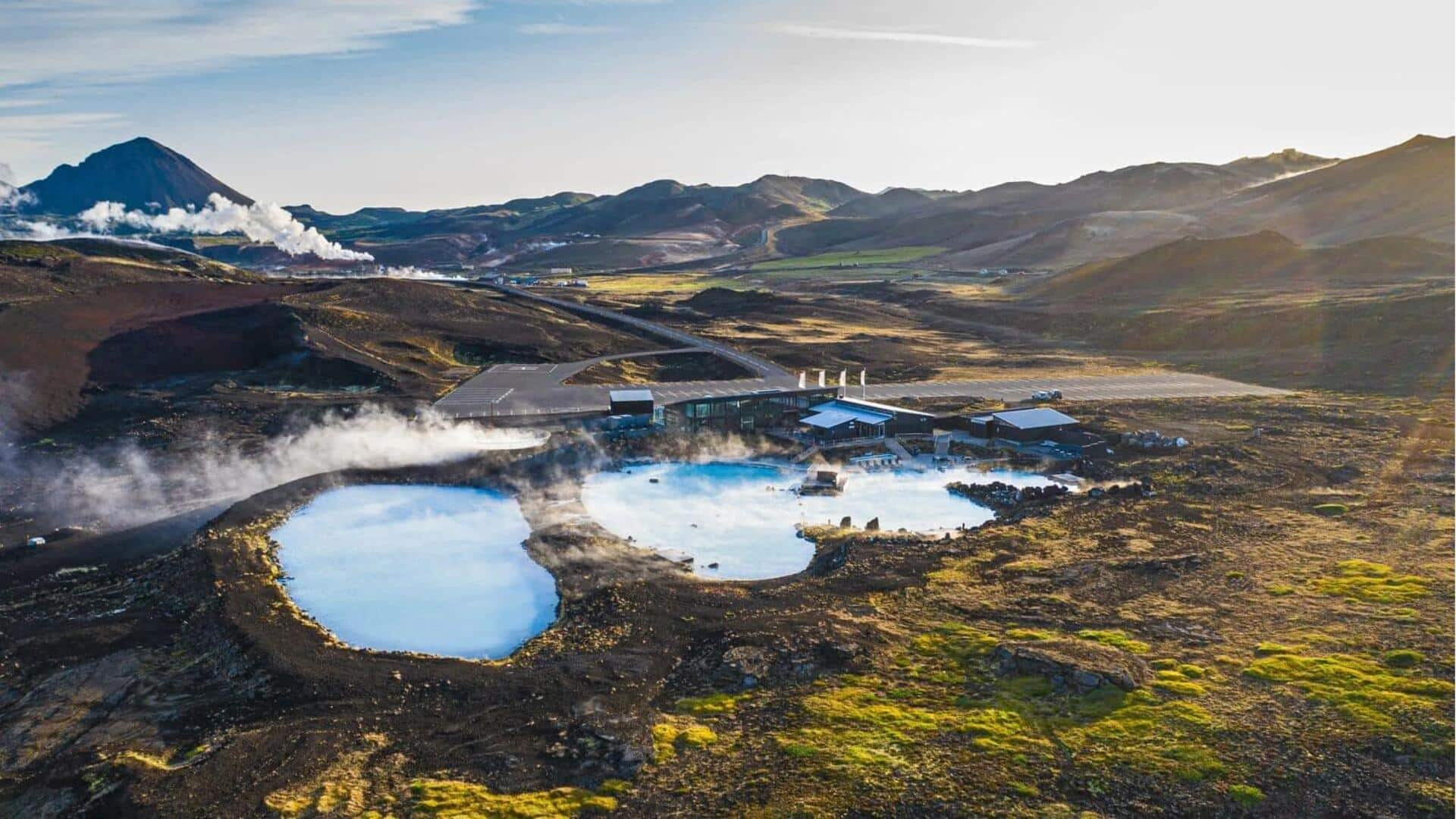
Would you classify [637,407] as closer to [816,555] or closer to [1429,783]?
[816,555]

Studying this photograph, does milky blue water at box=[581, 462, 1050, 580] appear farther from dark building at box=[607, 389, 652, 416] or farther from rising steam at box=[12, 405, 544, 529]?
rising steam at box=[12, 405, 544, 529]

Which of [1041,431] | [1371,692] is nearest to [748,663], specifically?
[1371,692]

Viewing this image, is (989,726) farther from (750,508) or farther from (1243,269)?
(1243,269)

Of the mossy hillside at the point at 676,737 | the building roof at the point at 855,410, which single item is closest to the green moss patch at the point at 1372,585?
the mossy hillside at the point at 676,737

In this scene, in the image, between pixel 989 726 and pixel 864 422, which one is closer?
pixel 989 726

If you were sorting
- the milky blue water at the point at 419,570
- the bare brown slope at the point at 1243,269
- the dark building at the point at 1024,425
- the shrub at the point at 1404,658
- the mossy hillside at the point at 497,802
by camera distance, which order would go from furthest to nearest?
the bare brown slope at the point at 1243,269 → the dark building at the point at 1024,425 → the milky blue water at the point at 419,570 → the shrub at the point at 1404,658 → the mossy hillside at the point at 497,802

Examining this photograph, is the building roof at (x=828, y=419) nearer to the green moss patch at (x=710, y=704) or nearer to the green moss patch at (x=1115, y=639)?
the green moss patch at (x=1115, y=639)
